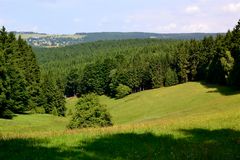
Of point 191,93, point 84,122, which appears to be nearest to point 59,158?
point 84,122

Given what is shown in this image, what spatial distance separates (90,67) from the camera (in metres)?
160

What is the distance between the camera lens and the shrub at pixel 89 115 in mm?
55188

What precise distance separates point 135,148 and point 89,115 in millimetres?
39984

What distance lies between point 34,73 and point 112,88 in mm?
58682

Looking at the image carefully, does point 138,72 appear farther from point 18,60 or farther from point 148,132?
point 148,132

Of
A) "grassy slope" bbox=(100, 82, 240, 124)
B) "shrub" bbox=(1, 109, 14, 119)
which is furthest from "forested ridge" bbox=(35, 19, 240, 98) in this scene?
"shrub" bbox=(1, 109, 14, 119)

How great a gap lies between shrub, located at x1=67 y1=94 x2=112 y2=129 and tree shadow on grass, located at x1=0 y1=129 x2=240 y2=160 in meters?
36.0

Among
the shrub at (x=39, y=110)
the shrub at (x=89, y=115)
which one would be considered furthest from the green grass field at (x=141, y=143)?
the shrub at (x=39, y=110)

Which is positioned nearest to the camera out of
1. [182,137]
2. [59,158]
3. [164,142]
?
[59,158]

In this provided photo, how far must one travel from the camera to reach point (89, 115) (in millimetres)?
55750

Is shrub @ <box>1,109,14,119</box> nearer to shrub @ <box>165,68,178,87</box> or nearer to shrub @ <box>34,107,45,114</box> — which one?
shrub @ <box>34,107,45,114</box>

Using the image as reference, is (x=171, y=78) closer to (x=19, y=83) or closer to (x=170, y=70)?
(x=170, y=70)

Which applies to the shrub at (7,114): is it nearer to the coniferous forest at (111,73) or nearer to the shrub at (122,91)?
the coniferous forest at (111,73)

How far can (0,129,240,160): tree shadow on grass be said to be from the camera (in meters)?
14.5
